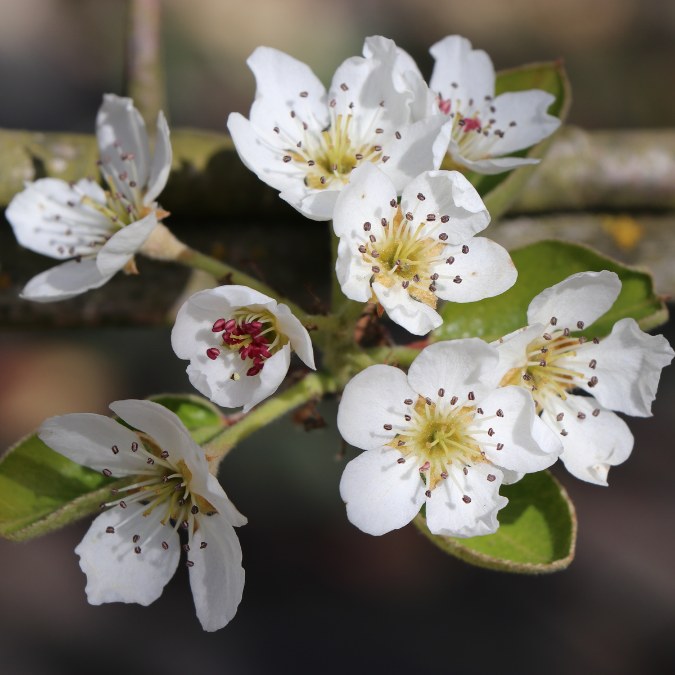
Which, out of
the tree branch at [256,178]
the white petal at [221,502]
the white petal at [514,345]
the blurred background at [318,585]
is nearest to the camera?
the white petal at [221,502]

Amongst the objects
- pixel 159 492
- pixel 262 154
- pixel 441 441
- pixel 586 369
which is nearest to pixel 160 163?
pixel 262 154

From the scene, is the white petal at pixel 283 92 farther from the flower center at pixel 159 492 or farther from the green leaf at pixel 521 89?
the flower center at pixel 159 492

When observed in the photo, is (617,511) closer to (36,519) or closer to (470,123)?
(470,123)

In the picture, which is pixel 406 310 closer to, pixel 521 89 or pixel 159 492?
pixel 159 492

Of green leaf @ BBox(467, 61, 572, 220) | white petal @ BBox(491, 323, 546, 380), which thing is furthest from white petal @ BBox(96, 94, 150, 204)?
white petal @ BBox(491, 323, 546, 380)

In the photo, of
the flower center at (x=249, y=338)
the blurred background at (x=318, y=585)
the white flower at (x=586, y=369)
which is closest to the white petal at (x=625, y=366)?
the white flower at (x=586, y=369)

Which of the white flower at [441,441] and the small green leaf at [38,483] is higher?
the white flower at [441,441]
